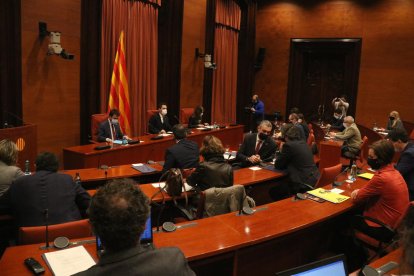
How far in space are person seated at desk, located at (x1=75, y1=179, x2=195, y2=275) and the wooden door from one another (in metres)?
11.6

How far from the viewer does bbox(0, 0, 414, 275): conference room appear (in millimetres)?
3186

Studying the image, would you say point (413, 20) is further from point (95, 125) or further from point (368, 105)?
point (95, 125)

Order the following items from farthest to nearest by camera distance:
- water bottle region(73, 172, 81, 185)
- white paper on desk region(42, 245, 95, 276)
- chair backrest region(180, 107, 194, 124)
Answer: chair backrest region(180, 107, 194, 124) → water bottle region(73, 172, 81, 185) → white paper on desk region(42, 245, 95, 276)

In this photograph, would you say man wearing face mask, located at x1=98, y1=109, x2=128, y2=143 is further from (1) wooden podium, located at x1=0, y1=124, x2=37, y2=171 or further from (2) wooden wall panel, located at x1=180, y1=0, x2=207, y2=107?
(2) wooden wall panel, located at x1=180, y1=0, x2=207, y2=107

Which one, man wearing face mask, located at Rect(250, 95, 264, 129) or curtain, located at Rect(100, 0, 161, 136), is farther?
man wearing face mask, located at Rect(250, 95, 264, 129)

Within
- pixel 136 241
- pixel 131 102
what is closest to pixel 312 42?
pixel 131 102

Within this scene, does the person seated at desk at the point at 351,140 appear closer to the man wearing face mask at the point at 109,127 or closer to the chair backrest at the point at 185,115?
the chair backrest at the point at 185,115

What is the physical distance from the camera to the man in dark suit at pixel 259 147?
5.52 m

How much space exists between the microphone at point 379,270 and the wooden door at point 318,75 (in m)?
10.2

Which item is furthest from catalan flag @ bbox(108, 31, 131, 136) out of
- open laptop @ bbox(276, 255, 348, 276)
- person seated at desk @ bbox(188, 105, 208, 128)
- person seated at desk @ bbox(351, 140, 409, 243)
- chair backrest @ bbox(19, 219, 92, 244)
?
open laptop @ bbox(276, 255, 348, 276)

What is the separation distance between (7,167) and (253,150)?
3.21 meters

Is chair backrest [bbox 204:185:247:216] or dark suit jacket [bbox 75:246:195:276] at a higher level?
dark suit jacket [bbox 75:246:195:276]

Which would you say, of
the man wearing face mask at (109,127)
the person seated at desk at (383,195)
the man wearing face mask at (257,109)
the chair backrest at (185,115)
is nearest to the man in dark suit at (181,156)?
the person seated at desk at (383,195)

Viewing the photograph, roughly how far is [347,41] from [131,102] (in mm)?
7056
